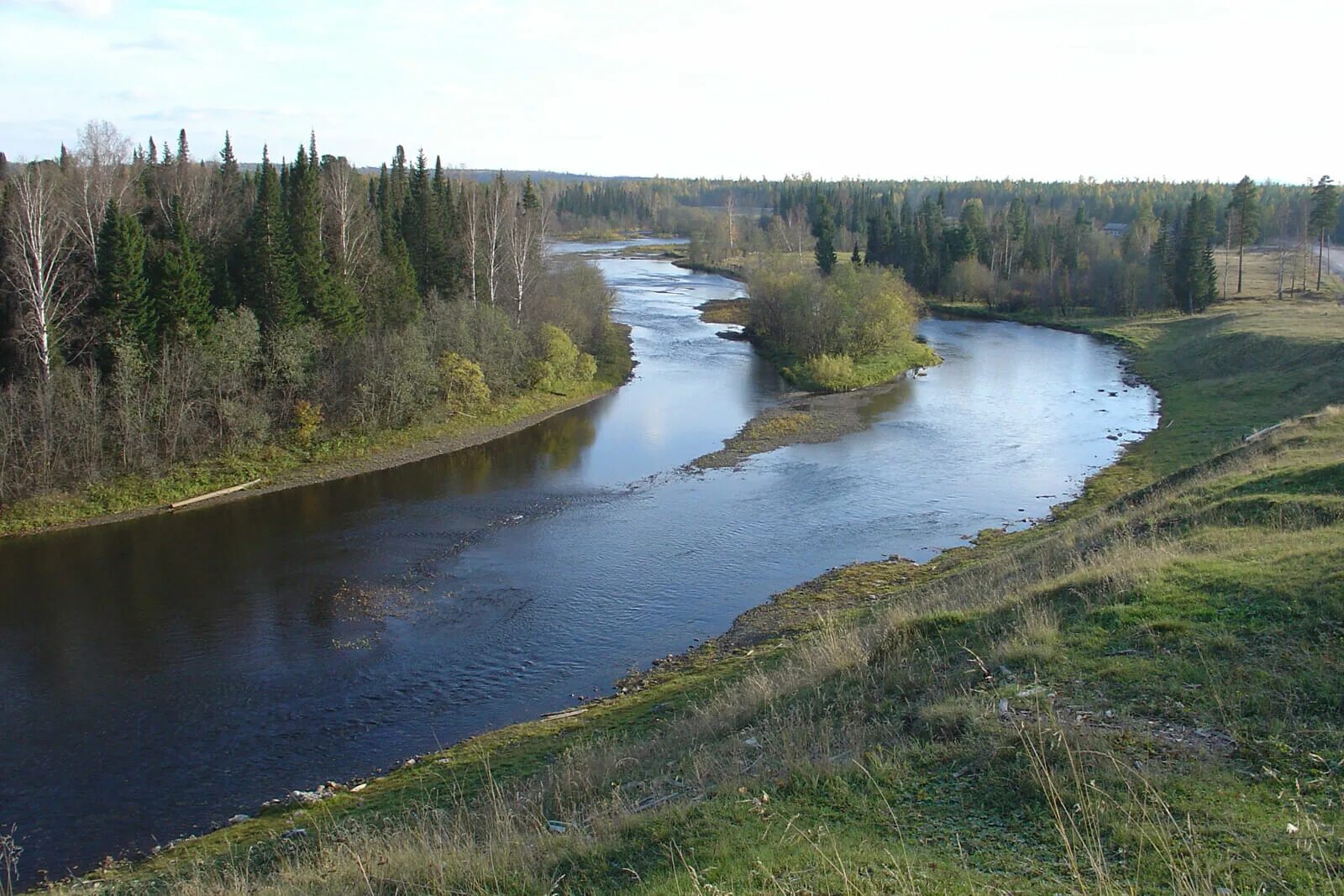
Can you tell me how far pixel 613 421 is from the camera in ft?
142

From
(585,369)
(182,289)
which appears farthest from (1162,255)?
(182,289)

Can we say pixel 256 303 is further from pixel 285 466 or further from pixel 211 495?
pixel 211 495

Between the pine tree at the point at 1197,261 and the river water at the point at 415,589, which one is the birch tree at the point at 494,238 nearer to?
the river water at the point at 415,589

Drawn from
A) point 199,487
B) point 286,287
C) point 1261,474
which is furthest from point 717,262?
point 1261,474

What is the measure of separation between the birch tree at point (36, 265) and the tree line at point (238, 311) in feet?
0.28

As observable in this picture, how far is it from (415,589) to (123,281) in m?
17.0

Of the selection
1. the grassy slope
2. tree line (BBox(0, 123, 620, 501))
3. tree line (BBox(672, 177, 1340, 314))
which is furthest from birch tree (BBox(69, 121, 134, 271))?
tree line (BBox(672, 177, 1340, 314))

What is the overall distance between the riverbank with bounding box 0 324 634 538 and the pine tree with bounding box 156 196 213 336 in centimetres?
501

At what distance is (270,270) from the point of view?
3650cm

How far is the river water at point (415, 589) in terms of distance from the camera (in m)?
16.3

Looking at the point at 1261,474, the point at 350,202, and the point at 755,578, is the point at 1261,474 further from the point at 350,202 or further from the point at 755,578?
the point at 350,202

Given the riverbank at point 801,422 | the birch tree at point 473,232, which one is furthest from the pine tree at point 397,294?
the riverbank at point 801,422

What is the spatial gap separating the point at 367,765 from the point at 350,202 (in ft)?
114

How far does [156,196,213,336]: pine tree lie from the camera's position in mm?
32688
